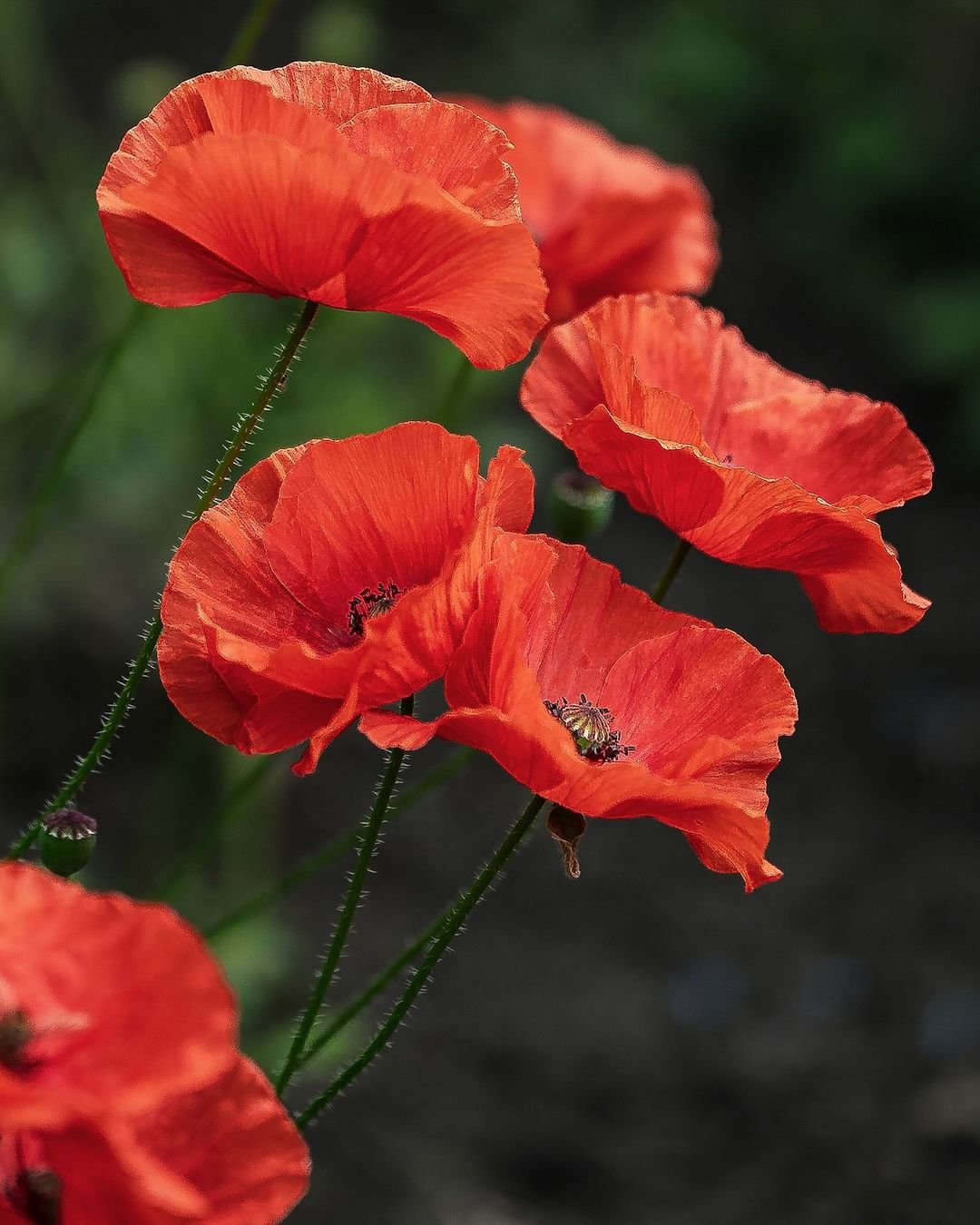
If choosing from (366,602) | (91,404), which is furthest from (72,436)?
(366,602)

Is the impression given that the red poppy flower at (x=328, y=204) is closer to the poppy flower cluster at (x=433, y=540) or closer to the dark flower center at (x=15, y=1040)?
the poppy flower cluster at (x=433, y=540)

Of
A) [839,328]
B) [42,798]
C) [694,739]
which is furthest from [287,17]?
[694,739]

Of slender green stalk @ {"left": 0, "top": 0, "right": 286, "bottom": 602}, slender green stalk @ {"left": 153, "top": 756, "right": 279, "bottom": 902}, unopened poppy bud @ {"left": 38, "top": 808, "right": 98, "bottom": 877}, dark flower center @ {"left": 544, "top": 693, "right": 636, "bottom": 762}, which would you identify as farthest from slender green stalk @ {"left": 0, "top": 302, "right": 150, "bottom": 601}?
dark flower center @ {"left": 544, "top": 693, "right": 636, "bottom": 762}

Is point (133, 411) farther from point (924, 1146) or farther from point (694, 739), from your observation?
point (694, 739)

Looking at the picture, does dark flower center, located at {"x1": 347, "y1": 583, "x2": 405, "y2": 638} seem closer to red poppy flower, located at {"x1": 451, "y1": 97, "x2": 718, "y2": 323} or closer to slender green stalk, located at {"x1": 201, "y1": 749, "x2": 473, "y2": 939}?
slender green stalk, located at {"x1": 201, "y1": 749, "x2": 473, "y2": 939}

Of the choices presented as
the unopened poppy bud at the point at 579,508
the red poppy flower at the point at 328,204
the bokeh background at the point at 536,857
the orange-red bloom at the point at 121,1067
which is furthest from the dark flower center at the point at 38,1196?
the unopened poppy bud at the point at 579,508
